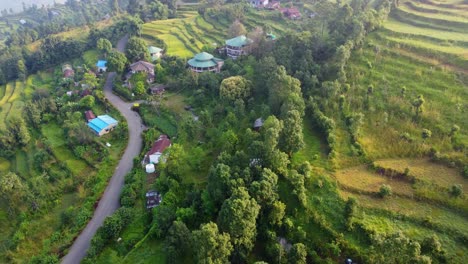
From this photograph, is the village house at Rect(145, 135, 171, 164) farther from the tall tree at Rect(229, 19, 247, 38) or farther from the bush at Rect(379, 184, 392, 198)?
the tall tree at Rect(229, 19, 247, 38)

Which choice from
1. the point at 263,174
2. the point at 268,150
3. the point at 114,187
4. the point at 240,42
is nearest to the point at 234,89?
the point at 268,150

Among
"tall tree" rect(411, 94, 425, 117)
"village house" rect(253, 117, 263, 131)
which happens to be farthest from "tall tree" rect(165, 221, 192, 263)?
"tall tree" rect(411, 94, 425, 117)

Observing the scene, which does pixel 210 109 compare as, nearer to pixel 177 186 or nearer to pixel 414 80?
pixel 177 186

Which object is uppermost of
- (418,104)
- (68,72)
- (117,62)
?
(418,104)

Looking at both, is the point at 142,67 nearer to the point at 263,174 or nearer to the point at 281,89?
the point at 281,89

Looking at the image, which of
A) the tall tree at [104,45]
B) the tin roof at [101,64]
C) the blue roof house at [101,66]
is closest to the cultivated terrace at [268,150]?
the blue roof house at [101,66]

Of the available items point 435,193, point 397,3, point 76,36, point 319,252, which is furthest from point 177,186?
point 76,36
